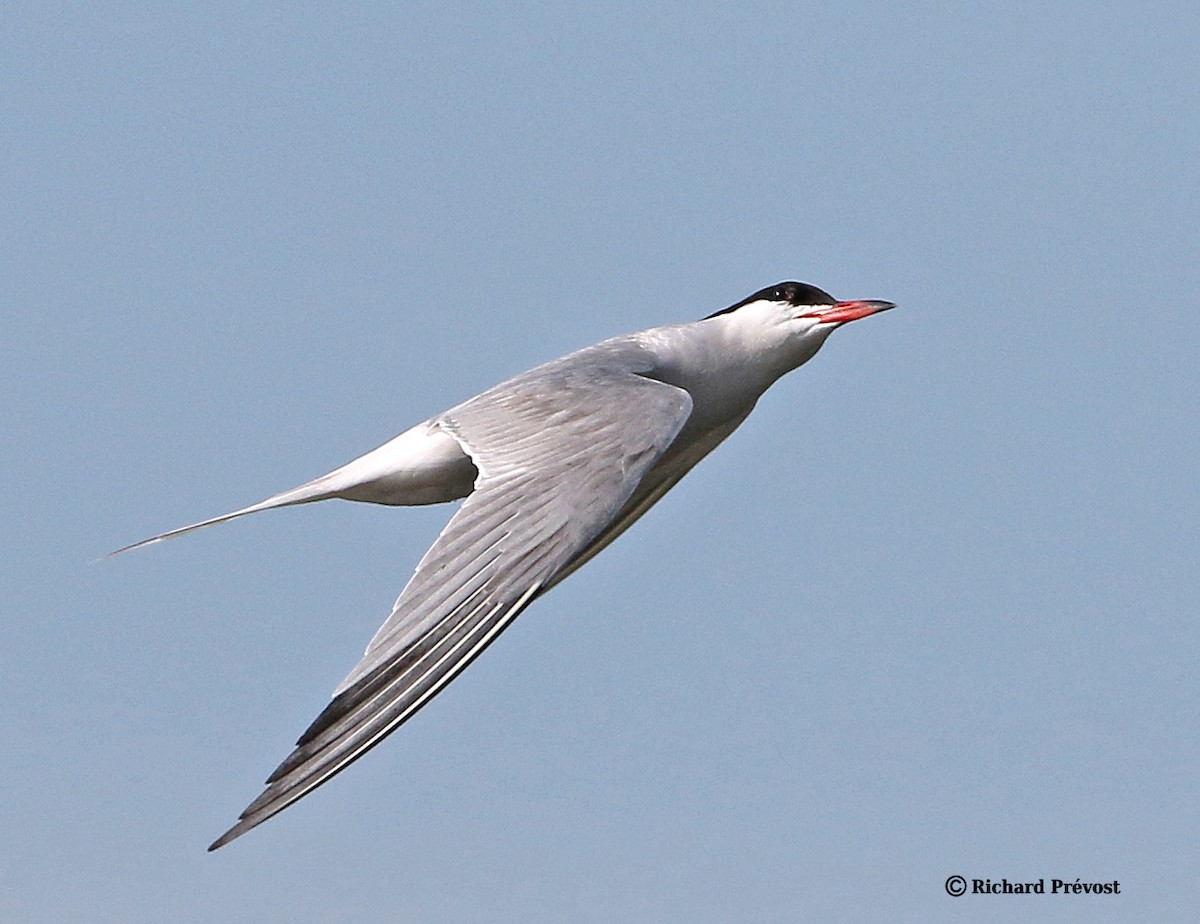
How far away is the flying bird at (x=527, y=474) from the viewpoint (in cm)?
606

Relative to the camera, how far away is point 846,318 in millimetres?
9781

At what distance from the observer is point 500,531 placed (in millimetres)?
6785

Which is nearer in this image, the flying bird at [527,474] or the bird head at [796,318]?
the flying bird at [527,474]

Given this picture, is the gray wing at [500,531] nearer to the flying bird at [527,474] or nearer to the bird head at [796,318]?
the flying bird at [527,474]

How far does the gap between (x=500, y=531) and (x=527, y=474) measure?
565 mm

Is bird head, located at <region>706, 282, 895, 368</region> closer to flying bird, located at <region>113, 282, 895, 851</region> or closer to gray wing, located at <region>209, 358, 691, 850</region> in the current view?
flying bird, located at <region>113, 282, 895, 851</region>

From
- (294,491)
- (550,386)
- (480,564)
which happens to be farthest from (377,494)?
(480,564)

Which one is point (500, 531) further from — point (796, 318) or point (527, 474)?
point (796, 318)

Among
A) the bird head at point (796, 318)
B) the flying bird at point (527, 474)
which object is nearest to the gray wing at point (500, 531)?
the flying bird at point (527, 474)

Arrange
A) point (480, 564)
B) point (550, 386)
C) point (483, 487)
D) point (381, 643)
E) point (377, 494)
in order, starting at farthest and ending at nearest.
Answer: point (377, 494)
point (550, 386)
point (483, 487)
point (480, 564)
point (381, 643)

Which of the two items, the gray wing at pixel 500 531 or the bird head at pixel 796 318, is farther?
the bird head at pixel 796 318

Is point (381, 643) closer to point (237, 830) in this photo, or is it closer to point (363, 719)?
point (363, 719)

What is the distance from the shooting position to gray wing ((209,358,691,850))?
5988mm

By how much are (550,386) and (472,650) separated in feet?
7.58
